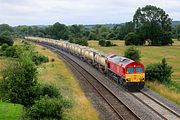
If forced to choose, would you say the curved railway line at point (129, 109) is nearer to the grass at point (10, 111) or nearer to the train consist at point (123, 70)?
the train consist at point (123, 70)

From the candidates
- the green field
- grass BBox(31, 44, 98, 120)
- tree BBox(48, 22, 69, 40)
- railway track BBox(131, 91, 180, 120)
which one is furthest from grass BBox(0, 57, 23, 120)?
tree BBox(48, 22, 69, 40)

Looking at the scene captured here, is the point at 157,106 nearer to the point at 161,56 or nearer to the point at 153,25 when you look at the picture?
the point at 161,56

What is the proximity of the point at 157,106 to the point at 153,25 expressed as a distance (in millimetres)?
105181

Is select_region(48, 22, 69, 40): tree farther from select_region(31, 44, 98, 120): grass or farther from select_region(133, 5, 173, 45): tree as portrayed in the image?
select_region(31, 44, 98, 120): grass

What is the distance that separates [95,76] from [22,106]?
2346 cm

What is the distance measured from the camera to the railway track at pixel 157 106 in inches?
1077

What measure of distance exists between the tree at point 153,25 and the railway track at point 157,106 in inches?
3816

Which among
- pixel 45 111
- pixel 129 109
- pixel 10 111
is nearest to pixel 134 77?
pixel 129 109

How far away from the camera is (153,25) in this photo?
438 ft

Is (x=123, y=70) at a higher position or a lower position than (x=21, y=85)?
lower

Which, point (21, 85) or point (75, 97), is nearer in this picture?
point (21, 85)

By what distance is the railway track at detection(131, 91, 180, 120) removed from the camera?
2736 centimetres

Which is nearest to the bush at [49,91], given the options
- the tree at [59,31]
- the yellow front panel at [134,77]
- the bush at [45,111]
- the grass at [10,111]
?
the grass at [10,111]

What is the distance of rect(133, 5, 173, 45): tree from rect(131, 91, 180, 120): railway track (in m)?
96.9
